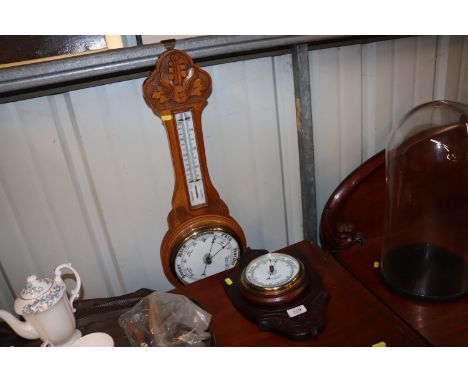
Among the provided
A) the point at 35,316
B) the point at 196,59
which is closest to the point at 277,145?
the point at 196,59

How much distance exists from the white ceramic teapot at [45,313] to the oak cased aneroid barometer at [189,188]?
0.98 ft

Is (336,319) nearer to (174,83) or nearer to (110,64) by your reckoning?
(174,83)

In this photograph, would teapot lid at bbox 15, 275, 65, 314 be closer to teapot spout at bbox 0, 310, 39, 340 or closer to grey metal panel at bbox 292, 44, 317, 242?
teapot spout at bbox 0, 310, 39, 340

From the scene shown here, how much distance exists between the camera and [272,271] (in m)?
1.03

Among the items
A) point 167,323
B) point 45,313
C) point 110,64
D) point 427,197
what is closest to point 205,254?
point 167,323

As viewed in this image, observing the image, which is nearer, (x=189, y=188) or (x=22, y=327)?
(x=22, y=327)

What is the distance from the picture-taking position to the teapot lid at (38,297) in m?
0.89

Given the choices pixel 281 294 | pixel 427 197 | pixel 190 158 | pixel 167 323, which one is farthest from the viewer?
pixel 427 197

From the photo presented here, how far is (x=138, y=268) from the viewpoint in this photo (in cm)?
131

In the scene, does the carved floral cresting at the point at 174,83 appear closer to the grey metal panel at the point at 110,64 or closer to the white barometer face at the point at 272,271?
the grey metal panel at the point at 110,64

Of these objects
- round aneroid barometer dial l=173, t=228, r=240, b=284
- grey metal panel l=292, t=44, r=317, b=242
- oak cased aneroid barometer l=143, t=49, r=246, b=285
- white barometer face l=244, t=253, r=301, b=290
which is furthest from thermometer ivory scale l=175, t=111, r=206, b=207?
grey metal panel l=292, t=44, r=317, b=242

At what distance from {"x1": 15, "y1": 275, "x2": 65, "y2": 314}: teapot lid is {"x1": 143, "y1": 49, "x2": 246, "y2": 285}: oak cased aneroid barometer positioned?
0.32 m

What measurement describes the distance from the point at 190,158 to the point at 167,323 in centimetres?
44

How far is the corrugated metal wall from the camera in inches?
42.6
